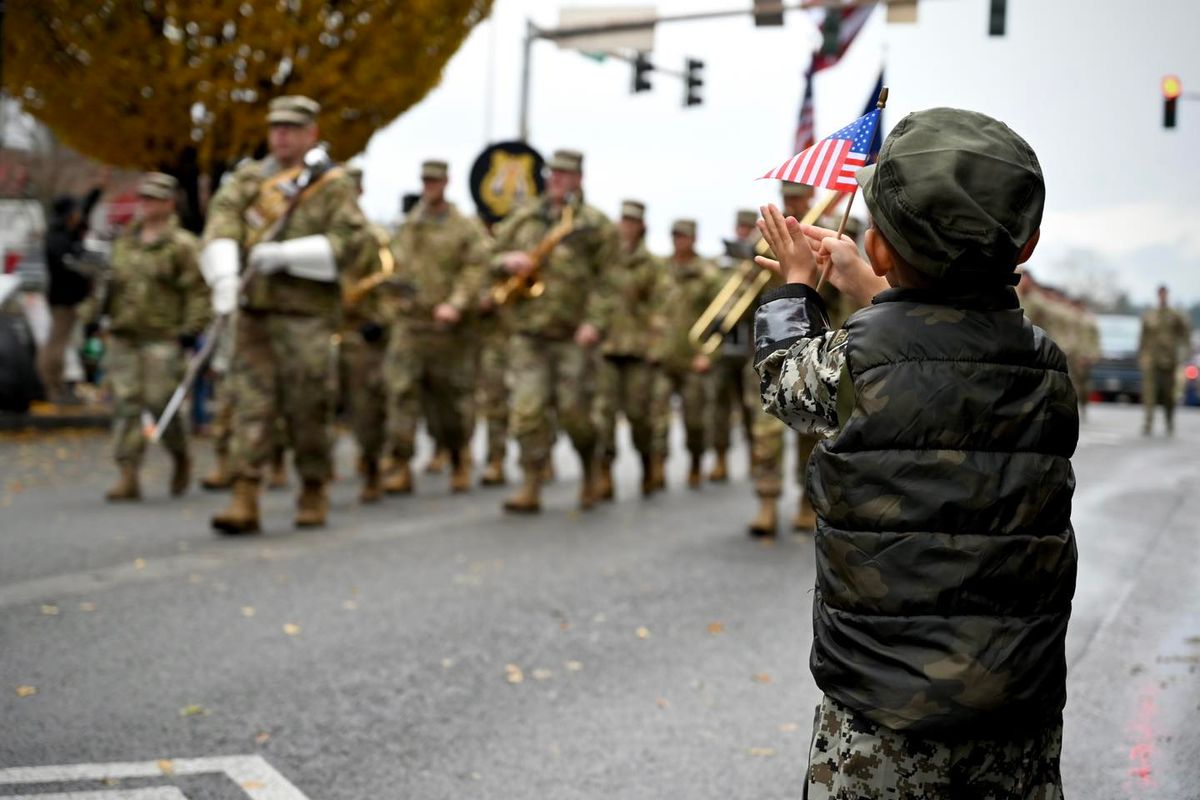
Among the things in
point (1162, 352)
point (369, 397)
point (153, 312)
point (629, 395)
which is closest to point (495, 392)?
point (629, 395)

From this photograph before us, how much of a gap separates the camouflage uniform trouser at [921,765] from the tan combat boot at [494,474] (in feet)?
33.1

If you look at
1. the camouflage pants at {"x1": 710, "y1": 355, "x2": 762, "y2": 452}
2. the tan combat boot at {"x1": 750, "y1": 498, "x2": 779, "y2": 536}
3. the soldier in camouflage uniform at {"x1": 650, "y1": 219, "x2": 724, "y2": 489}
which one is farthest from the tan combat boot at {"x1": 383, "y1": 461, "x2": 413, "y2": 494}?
the tan combat boot at {"x1": 750, "y1": 498, "x2": 779, "y2": 536}

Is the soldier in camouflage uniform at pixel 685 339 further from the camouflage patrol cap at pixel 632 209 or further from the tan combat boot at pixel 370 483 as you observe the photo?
the tan combat boot at pixel 370 483

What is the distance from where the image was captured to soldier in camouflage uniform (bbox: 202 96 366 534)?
852cm

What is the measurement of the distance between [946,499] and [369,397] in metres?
9.45

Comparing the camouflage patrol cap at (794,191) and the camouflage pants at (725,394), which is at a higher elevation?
the camouflage patrol cap at (794,191)

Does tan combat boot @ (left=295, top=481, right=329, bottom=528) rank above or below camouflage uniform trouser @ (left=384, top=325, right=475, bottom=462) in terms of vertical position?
below

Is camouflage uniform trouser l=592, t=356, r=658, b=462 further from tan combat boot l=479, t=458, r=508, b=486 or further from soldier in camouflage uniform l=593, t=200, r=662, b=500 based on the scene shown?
tan combat boot l=479, t=458, r=508, b=486

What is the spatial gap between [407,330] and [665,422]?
8.99 ft

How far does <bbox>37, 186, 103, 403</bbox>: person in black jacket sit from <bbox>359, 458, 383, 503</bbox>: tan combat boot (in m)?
6.07

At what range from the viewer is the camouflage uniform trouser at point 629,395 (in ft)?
39.1

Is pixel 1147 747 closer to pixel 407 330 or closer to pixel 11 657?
pixel 11 657

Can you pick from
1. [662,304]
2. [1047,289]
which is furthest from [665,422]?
[1047,289]

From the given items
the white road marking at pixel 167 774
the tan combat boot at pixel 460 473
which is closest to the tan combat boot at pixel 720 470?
the tan combat boot at pixel 460 473
